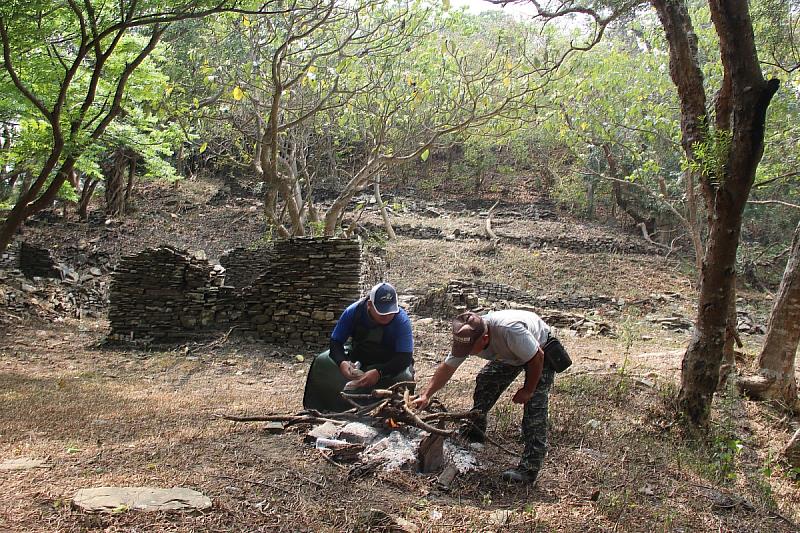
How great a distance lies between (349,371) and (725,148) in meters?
3.46

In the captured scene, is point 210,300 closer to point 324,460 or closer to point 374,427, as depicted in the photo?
point 374,427

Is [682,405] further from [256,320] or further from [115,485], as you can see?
[256,320]

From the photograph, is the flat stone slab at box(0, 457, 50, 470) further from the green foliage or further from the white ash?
the green foliage

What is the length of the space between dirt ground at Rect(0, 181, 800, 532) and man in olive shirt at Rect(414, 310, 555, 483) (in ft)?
0.78

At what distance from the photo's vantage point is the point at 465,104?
467 inches

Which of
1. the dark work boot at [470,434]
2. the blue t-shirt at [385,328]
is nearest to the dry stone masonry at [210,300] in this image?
the blue t-shirt at [385,328]

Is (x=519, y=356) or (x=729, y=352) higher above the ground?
(x=519, y=356)

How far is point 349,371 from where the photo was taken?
477 cm

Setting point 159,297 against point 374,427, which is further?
point 159,297

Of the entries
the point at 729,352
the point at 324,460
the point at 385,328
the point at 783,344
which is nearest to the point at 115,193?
the point at 385,328

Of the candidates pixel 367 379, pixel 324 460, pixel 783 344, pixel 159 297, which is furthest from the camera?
pixel 159 297

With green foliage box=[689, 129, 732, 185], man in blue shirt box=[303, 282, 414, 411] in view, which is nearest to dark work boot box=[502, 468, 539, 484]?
man in blue shirt box=[303, 282, 414, 411]

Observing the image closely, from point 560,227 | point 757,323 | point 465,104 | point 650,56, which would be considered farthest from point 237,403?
point 560,227

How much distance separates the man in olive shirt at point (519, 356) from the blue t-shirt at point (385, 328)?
813mm
